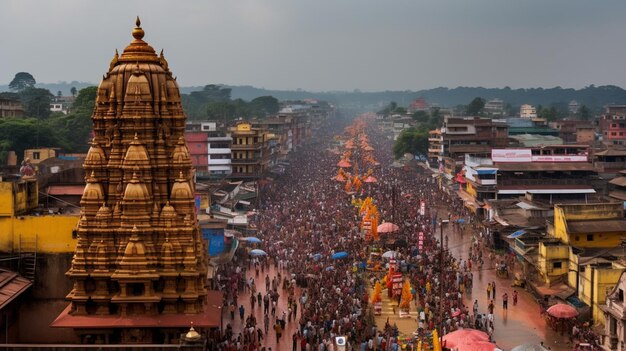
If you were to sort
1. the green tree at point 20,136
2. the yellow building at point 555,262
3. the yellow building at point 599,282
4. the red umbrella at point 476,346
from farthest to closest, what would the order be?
1. the green tree at point 20,136
2. the yellow building at point 555,262
3. the yellow building at point 599,282
4. the red umbrella at point 476,346

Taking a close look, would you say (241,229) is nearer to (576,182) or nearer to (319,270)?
(319,270)

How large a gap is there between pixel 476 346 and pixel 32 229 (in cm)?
1546

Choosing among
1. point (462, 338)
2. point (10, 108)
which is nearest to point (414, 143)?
point (10, 108)

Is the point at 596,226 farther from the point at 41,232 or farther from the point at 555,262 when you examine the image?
the point at 41,232

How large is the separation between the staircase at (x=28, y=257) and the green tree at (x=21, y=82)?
136 m

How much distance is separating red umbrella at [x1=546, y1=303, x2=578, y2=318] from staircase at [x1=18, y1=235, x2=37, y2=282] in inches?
742

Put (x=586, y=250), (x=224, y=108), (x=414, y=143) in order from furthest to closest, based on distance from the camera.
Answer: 1. (x=224, y=108)
2. (x=414, y=143)
3. (x=586, y=250)

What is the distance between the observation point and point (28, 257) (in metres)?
27.3

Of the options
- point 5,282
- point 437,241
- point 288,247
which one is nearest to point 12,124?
point 288,247

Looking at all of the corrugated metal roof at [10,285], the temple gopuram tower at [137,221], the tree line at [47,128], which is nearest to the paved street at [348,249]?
the temple gopuram tower at [137,221]

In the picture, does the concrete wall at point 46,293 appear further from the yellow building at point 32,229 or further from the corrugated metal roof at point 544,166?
the corrugated metal roof at point 544,166

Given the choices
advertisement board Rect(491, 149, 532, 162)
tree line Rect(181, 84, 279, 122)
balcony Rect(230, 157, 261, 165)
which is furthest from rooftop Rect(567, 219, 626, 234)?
tree line Rect(181, 84, 279, 122)

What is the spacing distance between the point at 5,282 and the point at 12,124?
46.1 m

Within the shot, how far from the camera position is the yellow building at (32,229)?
1070 inches
